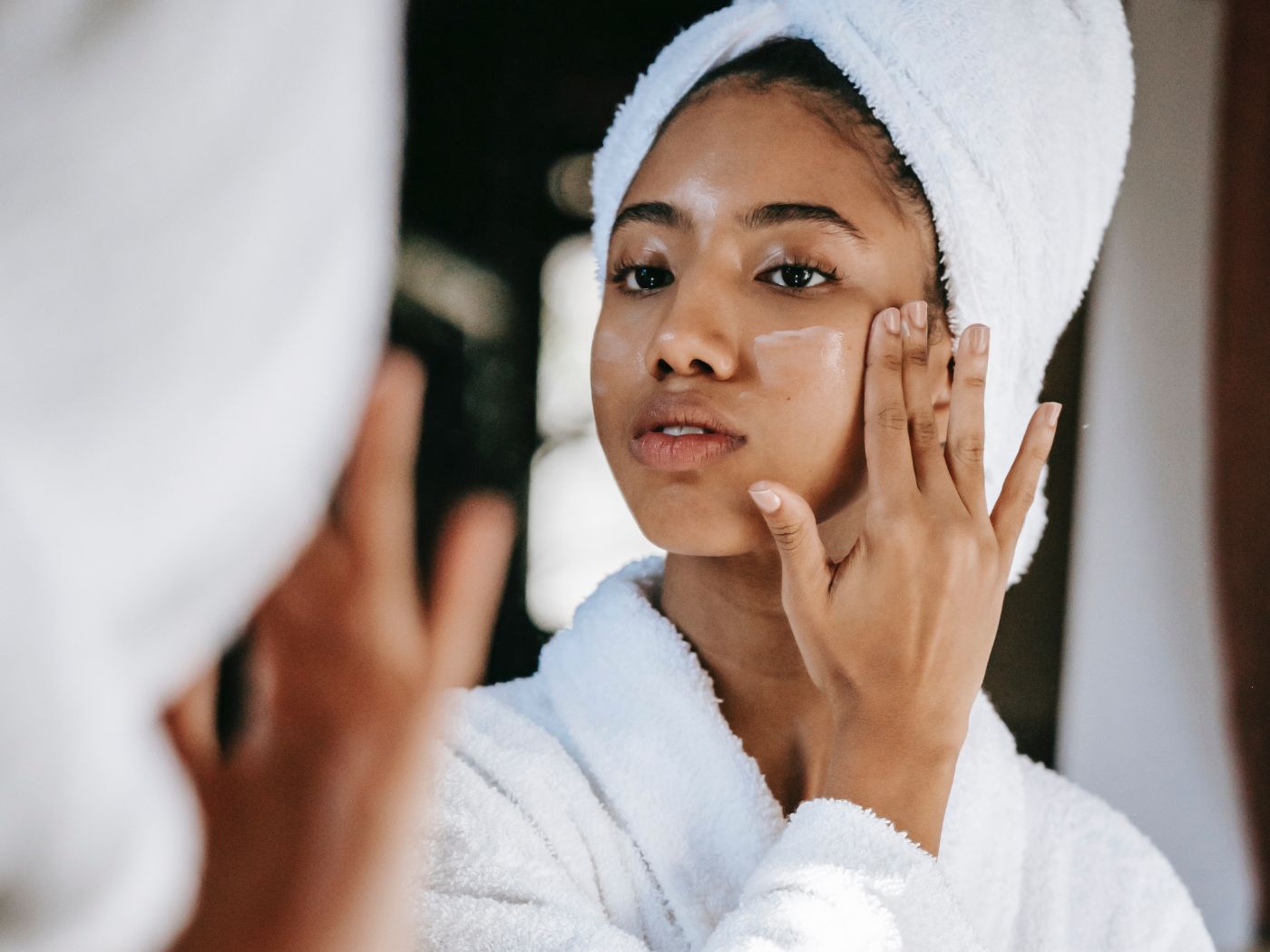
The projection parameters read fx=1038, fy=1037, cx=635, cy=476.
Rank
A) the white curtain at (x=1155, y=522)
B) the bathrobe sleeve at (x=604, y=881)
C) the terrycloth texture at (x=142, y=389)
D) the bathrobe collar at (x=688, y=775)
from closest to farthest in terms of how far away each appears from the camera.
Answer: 1. the terrycloth texture at (x=142, y=389)
2. the bathrobe sleeve at (x=604, y=881)
3. the bathrobe collar at (x=688, y=775)
4. the white curtain at (x=1155, y=522)

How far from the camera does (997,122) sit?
568mm

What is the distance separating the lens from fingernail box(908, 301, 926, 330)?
0.55 metres

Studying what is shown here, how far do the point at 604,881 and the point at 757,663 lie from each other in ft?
0.51

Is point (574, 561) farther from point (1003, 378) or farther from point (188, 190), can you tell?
point (188, 190)

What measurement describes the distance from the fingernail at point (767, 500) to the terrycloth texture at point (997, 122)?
169mm

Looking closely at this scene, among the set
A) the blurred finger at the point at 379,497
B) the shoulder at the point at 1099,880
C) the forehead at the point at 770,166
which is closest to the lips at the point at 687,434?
the forehead at the point at 770,166

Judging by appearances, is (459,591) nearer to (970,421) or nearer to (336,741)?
(336,741)

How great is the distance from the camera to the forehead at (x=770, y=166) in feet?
1.83

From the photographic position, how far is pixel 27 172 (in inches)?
10.9

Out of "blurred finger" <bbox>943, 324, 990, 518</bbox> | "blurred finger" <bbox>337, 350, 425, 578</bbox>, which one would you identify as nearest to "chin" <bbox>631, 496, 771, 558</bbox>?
"blurred finger" <bbox>943, 324, 990, 518</bbox>

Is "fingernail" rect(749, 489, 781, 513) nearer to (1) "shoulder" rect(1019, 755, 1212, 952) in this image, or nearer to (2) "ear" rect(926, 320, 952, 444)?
(2) "ear" rect(926, 320, 952, 444)

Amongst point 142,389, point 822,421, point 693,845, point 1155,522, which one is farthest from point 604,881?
point 1155,522

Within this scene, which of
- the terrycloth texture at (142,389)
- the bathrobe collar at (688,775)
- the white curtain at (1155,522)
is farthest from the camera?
the white curtain at (1155,522)

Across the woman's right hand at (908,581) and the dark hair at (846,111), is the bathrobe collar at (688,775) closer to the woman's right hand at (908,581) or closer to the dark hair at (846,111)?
the woman's right hand at (908,581)
